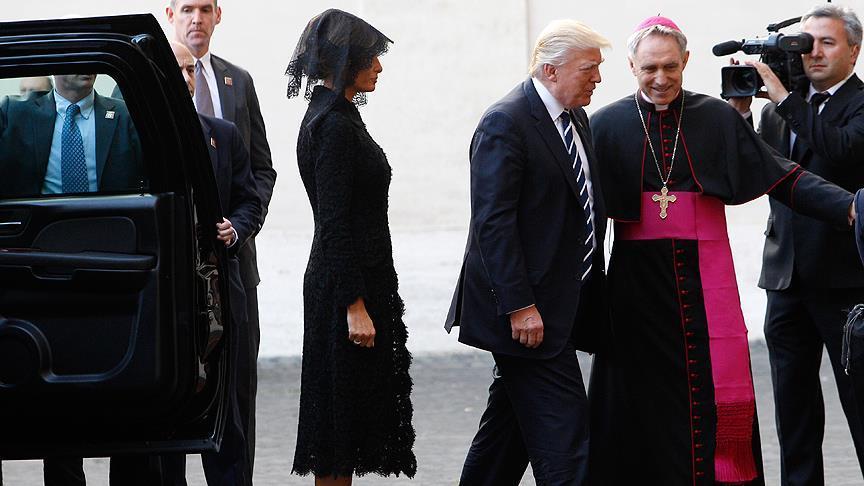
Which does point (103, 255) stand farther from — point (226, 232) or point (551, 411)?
point (551, 411)

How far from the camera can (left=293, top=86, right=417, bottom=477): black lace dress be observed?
529 centimetres

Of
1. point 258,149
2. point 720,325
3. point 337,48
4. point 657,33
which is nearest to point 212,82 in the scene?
point 258,149

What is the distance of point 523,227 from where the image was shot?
5.05 metres

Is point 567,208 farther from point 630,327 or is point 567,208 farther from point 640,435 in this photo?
point 640,435

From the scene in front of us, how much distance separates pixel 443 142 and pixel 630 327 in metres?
5.26

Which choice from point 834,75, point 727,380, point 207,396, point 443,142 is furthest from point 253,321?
point 443,142

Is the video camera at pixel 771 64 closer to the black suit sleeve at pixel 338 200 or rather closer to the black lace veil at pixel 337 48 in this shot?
the black lace veil at pixel 337 48

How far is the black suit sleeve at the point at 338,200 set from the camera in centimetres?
525

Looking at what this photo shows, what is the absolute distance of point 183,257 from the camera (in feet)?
13.9

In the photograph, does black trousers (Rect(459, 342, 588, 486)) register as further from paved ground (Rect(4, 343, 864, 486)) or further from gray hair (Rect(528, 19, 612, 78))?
paved ground (Rect(4, 343, 864, 486))

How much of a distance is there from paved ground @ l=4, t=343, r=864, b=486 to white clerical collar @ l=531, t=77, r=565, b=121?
6.79ft

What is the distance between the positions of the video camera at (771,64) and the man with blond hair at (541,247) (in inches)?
→ 32.9

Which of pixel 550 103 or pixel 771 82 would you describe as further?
pixel 771 82

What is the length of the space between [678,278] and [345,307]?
118 centimetres
